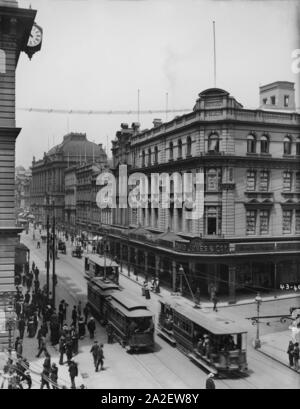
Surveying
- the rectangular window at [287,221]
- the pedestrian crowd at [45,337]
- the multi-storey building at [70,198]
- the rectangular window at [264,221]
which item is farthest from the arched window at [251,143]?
the multi-storey building at [70,198]

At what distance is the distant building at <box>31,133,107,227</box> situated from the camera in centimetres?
10956

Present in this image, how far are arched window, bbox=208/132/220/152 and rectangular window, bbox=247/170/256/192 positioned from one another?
3.57 m

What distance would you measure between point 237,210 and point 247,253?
4.13 m

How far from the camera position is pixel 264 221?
43406mm

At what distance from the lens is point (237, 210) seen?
138ft

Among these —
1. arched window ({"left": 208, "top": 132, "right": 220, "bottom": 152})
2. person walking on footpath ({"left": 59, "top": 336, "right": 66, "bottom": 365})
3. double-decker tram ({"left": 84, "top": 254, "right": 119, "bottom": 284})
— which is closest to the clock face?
person walking on footpath ({"left": 59, "top": 336, "right": 66, "bottom": 365})

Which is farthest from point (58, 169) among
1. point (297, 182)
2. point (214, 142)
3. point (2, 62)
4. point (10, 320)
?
point (10, 320)

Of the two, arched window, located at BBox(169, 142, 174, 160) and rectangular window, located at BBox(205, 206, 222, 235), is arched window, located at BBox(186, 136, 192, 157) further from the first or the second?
rectangular window, located at BBox(205, 206, 222, 235)

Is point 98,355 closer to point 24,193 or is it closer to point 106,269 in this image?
point 106,269

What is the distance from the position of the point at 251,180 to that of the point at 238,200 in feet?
7.26

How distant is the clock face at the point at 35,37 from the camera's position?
25.5 meters
